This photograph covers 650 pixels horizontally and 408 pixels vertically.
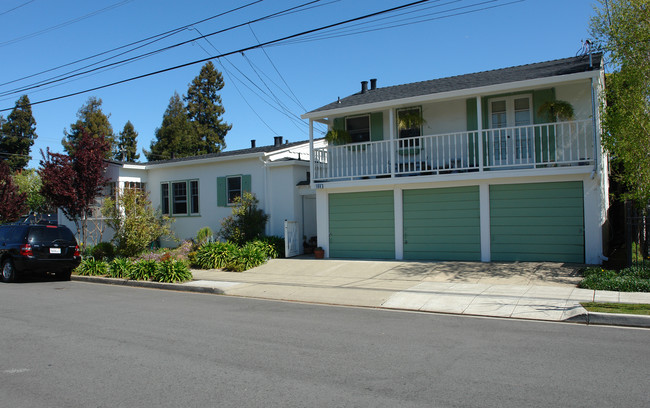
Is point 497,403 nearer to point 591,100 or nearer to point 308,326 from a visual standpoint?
point 308,326

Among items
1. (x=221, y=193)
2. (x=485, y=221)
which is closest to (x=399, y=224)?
(x=485, y=221)

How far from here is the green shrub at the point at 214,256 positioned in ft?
52.4

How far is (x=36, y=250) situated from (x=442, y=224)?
12.2 metres

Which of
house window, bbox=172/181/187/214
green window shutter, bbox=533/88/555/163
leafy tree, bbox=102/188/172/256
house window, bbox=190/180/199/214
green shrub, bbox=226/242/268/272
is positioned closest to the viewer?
green window shutter, bbox=533/88/555/163

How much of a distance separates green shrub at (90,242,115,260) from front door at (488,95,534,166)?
13.9 metres

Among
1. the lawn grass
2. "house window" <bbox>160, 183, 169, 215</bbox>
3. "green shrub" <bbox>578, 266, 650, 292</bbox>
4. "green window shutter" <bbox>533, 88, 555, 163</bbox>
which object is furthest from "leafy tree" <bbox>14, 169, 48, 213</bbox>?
the lawn grass

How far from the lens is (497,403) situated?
4469 millimetres

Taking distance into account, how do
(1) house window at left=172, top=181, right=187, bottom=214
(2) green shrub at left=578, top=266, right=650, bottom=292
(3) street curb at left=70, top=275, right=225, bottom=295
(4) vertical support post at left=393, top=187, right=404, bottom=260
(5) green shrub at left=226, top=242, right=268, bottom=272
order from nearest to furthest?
(2) green shrub at left=578, top=266, right=650, bottom=292 < (3) street curb at left=70, top=275, right=225, bottom=295 < (5) green shrub at left=226, top=242, right=268, bottom=272 < (4) vertical support post at left=393, top=187, right=404, bottom=260 < (1) house window at left=172, top=181, right=187, bottom=214

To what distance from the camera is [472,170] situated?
1495cm

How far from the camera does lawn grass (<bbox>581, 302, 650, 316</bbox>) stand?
26.7ft

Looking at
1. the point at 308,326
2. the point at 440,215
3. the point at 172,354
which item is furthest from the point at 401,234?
the point at 172,354

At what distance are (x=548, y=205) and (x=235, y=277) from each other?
30.1ft

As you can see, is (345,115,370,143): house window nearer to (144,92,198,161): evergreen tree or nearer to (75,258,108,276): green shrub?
(75,258,108,276): green shrub

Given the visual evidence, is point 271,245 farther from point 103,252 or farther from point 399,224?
point 103,252
